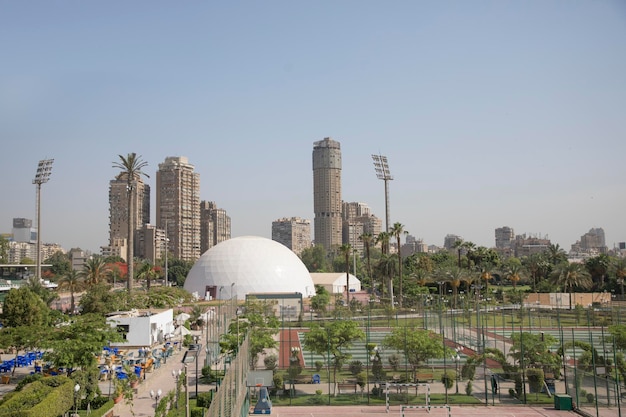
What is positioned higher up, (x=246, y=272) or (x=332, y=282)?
(x=246, y=272)

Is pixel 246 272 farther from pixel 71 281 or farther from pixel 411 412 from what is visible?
pixel 411 412

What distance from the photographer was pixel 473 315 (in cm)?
5112

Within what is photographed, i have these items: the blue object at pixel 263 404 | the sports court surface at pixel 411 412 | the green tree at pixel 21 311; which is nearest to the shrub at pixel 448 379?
the sports court surface at pixel 411 412

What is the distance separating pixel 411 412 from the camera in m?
20.9

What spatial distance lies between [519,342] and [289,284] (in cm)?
4669

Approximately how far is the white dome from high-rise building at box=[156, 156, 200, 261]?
10366 cm

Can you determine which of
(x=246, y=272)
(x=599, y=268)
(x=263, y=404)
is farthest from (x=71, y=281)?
(x=599, y=268)

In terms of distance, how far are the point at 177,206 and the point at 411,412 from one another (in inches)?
6375

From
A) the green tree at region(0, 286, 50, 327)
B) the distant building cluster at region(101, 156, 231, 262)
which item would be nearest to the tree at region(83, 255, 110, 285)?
the green tree at region(0, 286, 50, 327)

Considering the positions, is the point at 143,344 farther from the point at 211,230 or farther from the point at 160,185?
the point at 211,230

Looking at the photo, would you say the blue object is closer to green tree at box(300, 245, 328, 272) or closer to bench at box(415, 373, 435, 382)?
bench at box(415, 373, 435, 382)

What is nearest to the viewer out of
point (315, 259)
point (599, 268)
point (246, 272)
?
point (246, 272)

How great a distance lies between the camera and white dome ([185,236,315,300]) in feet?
226

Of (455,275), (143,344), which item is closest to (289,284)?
(455,275)
